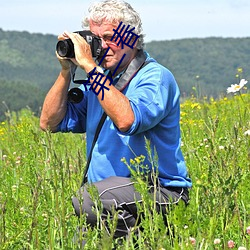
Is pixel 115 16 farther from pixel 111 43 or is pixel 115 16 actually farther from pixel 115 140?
pixel 115 140

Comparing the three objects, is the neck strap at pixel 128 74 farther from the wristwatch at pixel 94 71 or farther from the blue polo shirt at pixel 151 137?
the wristwatch at pixel 94 71

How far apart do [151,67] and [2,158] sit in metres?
2.40

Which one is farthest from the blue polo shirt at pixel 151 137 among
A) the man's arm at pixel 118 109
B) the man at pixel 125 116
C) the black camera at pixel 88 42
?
the black camera at pixel 88 42

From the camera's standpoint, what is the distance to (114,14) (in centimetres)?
354

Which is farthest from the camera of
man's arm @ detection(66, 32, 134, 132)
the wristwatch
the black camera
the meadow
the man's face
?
the man's face

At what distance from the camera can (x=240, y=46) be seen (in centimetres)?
19950

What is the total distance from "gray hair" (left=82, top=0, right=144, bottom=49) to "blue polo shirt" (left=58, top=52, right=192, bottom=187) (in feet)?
0.83

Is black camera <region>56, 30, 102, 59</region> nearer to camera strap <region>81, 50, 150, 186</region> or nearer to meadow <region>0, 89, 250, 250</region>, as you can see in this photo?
camera strap <region>81, 50, 150, 186</region>

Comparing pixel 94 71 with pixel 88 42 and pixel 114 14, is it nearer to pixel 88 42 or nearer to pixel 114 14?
pixel 88 42

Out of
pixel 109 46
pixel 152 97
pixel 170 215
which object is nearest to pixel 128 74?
pixel 109 46

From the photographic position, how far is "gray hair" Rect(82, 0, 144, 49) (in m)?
3.54

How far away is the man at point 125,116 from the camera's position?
323 centimetres

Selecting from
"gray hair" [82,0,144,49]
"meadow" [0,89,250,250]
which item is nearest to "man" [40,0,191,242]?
"gray hair" [82,0,144,49]

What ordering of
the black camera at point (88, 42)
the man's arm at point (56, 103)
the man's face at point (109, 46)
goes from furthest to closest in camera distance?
the man's arm at point (56, 103) → the man's face at point (109, 46) → the black camera at point (88, 42)
